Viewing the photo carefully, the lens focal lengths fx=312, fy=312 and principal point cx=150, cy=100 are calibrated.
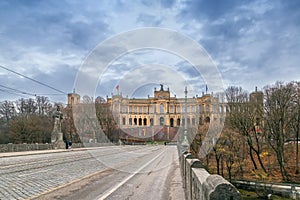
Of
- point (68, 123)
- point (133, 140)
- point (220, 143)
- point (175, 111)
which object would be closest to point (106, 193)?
point (220, 143)

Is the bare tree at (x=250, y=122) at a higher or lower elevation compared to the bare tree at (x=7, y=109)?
lower

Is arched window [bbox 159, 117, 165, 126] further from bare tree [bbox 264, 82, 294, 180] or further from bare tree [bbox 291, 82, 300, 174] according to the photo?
bare tree [bbox 264, 82, 294, 180]

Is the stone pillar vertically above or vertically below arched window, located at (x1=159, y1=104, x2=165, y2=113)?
below

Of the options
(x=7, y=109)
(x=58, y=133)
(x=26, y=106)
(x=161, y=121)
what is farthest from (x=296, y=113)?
(x=161, y=121)

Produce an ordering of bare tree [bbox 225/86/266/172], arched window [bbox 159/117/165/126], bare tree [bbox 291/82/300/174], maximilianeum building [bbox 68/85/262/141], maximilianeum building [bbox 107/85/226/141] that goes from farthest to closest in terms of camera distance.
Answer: arched window [bbox 159/117/165/126], maximilianeum building [bbox 107/85/226/141], maximilianeum building [bbox 68/85/262/141], bare tree [bbox 225/86/266/172], bare tree [bbox 291/82/300/174]

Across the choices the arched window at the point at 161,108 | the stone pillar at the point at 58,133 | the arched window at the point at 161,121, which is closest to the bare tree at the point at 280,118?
the stone pillar at the point at 58,133

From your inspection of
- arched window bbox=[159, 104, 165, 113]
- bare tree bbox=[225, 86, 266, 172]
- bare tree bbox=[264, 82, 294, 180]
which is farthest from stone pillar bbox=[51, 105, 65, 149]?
arched window bbox=[159, 104, 165, 113]

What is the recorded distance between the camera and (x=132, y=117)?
129m

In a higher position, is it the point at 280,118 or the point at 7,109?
the point at 7,109

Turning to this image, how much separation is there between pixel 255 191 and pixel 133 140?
233 ft

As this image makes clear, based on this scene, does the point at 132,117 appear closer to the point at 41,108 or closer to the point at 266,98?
the point at 41,108

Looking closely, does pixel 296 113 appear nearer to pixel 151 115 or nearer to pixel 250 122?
pixel 250 122

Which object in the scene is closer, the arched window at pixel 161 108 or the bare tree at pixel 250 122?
the bare tree at pixel 250 122

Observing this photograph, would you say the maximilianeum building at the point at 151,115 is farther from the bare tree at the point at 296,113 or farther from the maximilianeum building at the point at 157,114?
the bare tree at the point at 296,113
